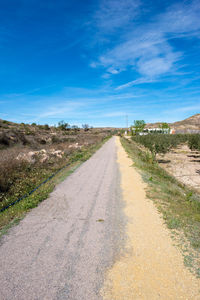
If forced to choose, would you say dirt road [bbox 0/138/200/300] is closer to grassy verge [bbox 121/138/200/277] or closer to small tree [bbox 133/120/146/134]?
grassy verge [bbox 121/138/200/277]

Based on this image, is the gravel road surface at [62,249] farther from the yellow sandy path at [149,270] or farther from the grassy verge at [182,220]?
the grassy verge at [182,220]

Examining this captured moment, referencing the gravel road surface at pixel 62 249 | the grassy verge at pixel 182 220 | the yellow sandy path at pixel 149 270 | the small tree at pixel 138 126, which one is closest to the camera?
the yellow sandy path at pixel 149 270

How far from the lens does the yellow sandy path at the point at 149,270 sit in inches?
104

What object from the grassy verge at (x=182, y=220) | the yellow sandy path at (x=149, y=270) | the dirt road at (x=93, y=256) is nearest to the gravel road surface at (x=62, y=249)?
the dirt road at (x=93, y=256)

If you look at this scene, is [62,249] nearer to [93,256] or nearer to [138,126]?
[93,256]

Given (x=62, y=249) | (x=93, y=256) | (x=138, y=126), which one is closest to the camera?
(x=93, y=256)

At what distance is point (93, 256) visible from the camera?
11.3 feet

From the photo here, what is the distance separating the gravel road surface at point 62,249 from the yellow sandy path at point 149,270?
25 centimetres

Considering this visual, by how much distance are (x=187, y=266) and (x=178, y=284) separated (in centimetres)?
51

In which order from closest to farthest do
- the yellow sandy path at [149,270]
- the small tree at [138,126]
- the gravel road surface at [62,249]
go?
the yellow sandy path at [149,270]
the gravel road surface at [62,249]
the small tree at [138,126]

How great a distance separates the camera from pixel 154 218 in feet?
16.7

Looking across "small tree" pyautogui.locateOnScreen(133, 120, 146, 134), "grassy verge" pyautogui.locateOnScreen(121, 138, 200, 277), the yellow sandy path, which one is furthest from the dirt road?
"small tree" pyautogui.locateOnScreen(133, 120, 146, 134)

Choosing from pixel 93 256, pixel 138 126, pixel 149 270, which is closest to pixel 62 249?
pixel 93 256

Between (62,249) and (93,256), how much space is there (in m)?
0.77
